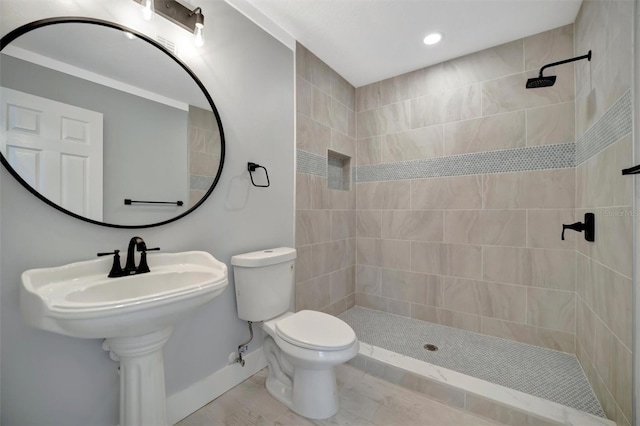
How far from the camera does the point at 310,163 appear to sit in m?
2.22

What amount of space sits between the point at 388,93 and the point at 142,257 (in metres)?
2.43

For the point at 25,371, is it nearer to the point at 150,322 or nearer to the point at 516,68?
the point at 150,322

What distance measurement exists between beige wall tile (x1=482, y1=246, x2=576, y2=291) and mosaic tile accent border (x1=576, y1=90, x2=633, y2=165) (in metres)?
0.68

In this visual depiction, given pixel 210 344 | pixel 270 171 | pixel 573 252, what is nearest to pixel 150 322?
pixel 210 344

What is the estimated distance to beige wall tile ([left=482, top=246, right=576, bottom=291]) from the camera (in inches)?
73.7

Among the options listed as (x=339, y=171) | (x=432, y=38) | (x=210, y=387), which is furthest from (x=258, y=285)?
(x=432, y=38)

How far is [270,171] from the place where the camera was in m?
1.88

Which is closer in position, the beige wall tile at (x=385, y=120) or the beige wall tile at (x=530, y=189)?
the beige wall tile at (x=530, y=189)

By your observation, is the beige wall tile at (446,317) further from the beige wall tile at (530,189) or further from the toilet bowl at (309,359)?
the toilet bowl at (309,359)

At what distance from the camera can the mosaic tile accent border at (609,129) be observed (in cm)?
110

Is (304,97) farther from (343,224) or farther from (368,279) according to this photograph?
(368,279)

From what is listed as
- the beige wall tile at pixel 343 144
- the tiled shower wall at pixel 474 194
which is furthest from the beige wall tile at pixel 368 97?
the beige wall tile at pixel 343 144

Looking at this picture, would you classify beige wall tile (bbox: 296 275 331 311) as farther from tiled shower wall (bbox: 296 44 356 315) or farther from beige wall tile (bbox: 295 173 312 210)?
beige wall tile (bbox: 295 173 312 210)

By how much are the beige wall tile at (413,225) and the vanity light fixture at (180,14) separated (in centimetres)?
200
